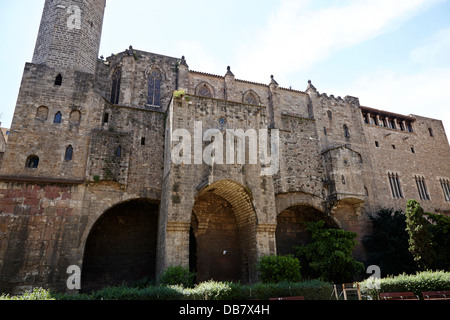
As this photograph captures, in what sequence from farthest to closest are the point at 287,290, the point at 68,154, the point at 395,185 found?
the point at 395,185
the point at 68,154
the point at 287,290

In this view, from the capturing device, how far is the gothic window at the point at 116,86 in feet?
65.5

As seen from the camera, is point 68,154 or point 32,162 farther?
point 68,154

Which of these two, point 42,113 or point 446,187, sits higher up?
point 42,113

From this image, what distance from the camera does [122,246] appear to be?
57.4 feet

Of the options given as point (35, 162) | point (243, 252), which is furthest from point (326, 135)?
point (35, 162)

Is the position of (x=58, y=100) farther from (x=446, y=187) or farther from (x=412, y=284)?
(x=446, y=187)

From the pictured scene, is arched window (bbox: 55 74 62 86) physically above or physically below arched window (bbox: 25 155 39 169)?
above

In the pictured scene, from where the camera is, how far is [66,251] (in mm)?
13992

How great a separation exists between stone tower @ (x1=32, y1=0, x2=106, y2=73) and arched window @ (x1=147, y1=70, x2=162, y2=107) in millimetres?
3781

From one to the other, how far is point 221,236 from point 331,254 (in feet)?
22.4

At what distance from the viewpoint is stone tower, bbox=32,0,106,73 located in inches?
688

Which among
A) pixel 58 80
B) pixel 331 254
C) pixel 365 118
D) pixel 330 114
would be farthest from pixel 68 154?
pixel 365 118

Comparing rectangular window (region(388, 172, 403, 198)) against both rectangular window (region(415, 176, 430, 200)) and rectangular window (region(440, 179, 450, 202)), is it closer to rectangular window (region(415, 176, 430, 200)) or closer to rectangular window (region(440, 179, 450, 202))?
rectangular window (region(415, 176, 430, 200))

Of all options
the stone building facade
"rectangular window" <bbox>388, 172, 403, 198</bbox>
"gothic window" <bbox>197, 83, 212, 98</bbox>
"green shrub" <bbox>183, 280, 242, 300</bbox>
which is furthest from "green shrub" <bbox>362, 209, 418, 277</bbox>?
"gothic window" <bbox>197, 83, 212, 98</bbox>
